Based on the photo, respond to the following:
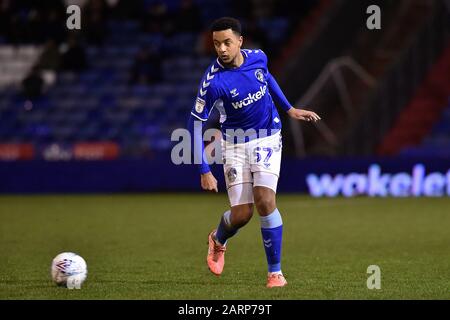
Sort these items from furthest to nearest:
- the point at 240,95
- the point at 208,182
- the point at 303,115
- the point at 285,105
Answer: the point at 285,105, the point at 303,115, the point at 240,95, the point at 208,182

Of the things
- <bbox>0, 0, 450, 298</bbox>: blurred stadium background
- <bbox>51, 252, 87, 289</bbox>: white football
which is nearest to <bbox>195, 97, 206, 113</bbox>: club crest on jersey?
<bbox>51, 252, 87, 289</bbox>: white football

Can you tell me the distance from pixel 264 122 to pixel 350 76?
12.9 metres

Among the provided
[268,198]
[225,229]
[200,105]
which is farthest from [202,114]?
[225,229]

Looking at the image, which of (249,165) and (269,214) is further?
(249,165)

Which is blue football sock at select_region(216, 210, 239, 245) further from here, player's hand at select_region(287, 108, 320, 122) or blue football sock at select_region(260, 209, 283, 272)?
player's hand at select_region(287, 108, 320, 122)

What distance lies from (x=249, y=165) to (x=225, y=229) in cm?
65

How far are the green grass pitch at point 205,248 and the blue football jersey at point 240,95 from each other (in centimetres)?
A: 127

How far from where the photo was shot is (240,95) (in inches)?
301

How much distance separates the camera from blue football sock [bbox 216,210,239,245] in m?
7.99

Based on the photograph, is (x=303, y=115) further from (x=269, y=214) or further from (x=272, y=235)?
(x=272, y=235)

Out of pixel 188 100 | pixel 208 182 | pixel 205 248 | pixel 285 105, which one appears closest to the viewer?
pixel 208 182

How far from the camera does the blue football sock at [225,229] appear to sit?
7988mm

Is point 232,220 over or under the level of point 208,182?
under

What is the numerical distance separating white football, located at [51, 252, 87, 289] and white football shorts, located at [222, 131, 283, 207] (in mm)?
1318
